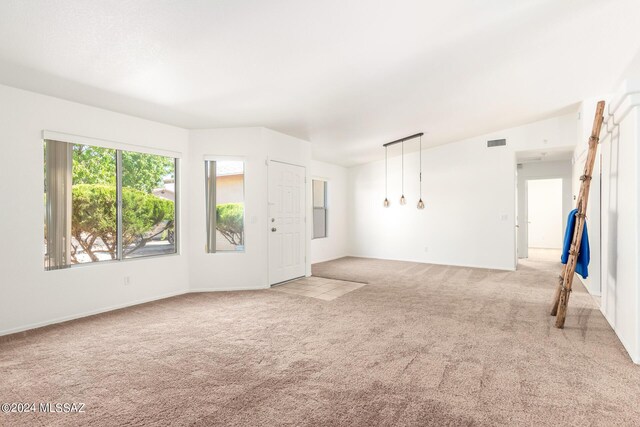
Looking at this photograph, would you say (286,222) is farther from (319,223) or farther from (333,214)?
(333,214)

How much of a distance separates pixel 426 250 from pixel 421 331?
16.2ft

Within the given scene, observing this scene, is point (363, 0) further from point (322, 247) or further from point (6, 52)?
point (322, 247)

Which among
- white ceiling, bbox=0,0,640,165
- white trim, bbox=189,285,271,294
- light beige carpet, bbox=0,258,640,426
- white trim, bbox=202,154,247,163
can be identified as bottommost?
light beige carpet, bbox=0,258,640,426

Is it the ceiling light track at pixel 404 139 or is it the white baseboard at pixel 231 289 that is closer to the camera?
the white baseboard at pixel 231 289

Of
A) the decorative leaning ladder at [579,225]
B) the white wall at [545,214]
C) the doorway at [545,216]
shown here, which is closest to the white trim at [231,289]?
the decorative leaning ladder at [579,225]

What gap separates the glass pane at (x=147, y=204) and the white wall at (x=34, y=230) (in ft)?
1.24

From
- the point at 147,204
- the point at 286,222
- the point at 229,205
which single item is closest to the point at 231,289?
the point at 229,205

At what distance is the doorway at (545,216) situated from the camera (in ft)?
34.7

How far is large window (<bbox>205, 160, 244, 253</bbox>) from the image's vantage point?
536 cm

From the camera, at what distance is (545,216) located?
10.8 metres

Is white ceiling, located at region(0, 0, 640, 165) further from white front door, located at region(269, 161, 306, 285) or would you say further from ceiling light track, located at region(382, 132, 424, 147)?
ceiling light track, located at region(382, 132, 424, 147)

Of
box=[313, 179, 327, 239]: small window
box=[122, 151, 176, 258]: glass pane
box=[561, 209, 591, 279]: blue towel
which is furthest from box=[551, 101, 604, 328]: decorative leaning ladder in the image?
box=[313, 179, 327, 239]: small window

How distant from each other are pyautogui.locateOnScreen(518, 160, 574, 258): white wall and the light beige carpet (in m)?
4.84

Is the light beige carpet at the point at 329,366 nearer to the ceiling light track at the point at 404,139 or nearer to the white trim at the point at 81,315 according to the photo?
the white trim at the point at 81,315
